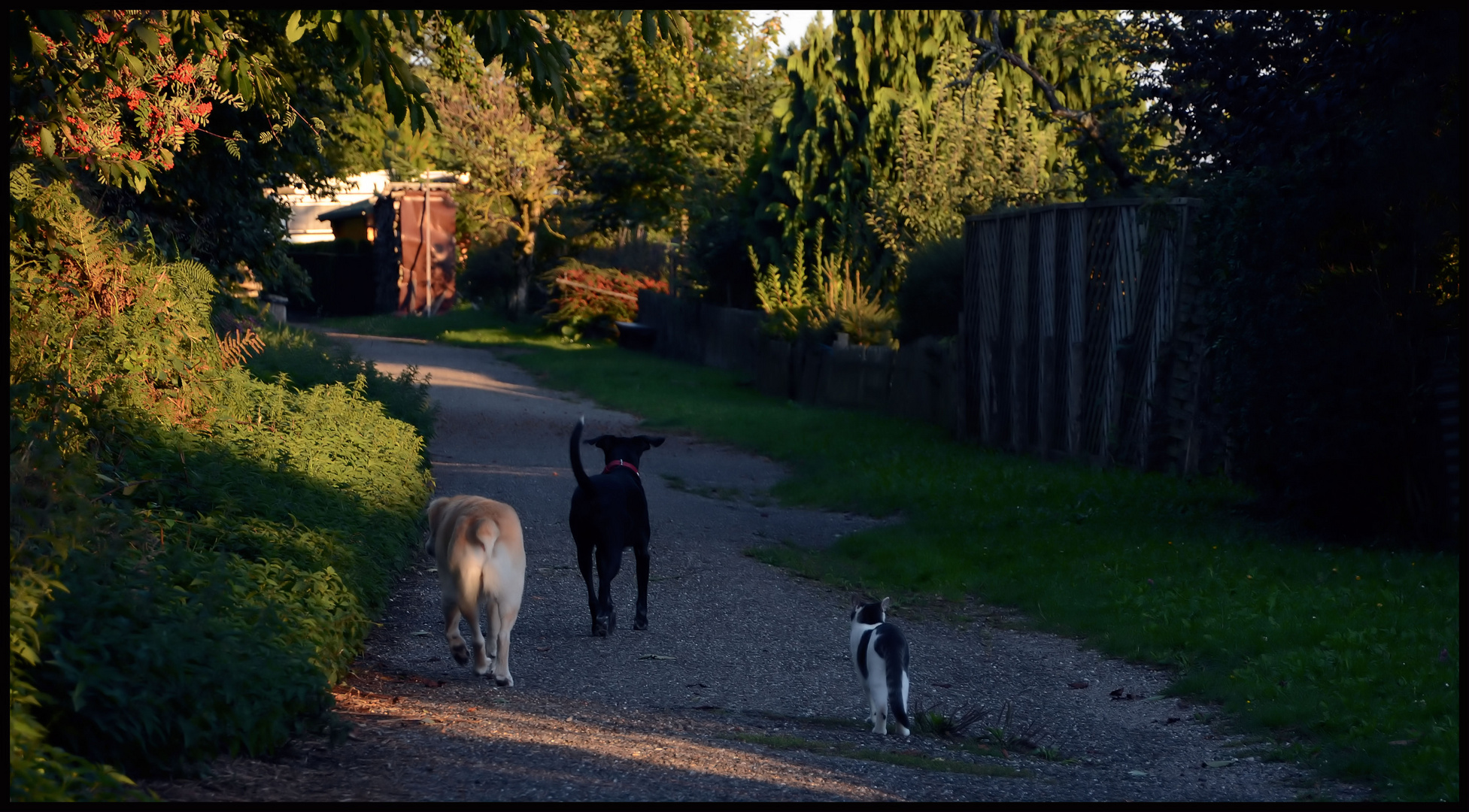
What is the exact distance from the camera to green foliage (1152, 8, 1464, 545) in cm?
851

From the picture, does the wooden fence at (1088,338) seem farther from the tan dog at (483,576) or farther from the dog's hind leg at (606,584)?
the tan dog at (483,576)

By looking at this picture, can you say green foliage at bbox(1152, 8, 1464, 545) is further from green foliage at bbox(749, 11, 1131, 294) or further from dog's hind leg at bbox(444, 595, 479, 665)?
green foliage at bbox(749, 11, 1131, 294)

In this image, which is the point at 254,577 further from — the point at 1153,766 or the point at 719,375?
the point at 719,375

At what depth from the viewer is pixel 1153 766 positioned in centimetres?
564

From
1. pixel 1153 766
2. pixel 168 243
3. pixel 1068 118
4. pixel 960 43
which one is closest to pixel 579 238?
pixel 960 43

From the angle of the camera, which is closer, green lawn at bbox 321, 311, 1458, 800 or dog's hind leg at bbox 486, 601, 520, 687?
green lawn at bbox 321, 311, 1458, 800

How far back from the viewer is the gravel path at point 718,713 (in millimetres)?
4711

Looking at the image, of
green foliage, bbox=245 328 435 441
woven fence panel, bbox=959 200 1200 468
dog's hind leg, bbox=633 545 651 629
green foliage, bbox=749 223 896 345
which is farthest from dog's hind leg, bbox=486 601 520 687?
green foliage, bbox=749 223 896 345

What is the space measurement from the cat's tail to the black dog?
6.98 feet

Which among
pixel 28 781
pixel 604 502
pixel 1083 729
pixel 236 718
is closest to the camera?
pixel 28 781

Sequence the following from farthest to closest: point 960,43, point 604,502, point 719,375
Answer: point 719,375 < point 960,43 < point 604,502

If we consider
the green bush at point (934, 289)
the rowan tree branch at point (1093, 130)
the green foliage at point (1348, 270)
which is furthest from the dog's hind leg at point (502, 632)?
the green bush at point (934, 289)

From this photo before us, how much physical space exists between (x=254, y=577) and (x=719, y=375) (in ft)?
66.0

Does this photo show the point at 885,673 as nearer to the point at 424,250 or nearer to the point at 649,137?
the point at 649,137
